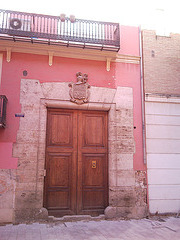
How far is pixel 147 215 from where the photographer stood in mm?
6234

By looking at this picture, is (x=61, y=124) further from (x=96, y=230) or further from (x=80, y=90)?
(x=96, y=230)

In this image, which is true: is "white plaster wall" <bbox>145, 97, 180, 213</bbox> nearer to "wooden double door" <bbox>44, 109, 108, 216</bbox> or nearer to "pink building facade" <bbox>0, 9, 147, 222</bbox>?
"pink building facade" <bbox>0, 9, 147, 222</bbox>

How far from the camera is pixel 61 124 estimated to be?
6363mm

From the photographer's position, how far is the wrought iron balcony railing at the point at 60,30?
622cm

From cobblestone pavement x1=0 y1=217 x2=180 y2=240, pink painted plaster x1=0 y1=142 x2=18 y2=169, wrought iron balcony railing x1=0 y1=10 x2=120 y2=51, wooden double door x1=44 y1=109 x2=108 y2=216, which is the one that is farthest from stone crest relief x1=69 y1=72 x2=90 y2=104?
cobblestone pavement x1=0 y1=217 x2=180 y2=240

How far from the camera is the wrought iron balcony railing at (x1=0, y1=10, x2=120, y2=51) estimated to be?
6.22m

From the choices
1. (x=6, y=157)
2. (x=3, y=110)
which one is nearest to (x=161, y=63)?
(x=3, y=110)

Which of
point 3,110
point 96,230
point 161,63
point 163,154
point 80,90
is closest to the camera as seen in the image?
point 96,230

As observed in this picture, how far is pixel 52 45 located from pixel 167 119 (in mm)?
3952

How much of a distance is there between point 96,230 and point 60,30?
17.3ft

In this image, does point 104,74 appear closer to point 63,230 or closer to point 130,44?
point 130,44

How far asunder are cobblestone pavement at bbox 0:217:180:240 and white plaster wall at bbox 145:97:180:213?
25.0 inches

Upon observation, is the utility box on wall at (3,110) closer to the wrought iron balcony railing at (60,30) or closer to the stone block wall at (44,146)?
the stone block wall at (44,146)

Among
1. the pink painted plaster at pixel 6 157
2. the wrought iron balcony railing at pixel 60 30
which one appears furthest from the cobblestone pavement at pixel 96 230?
the wrought iron balcony railing at pixel 60 30
